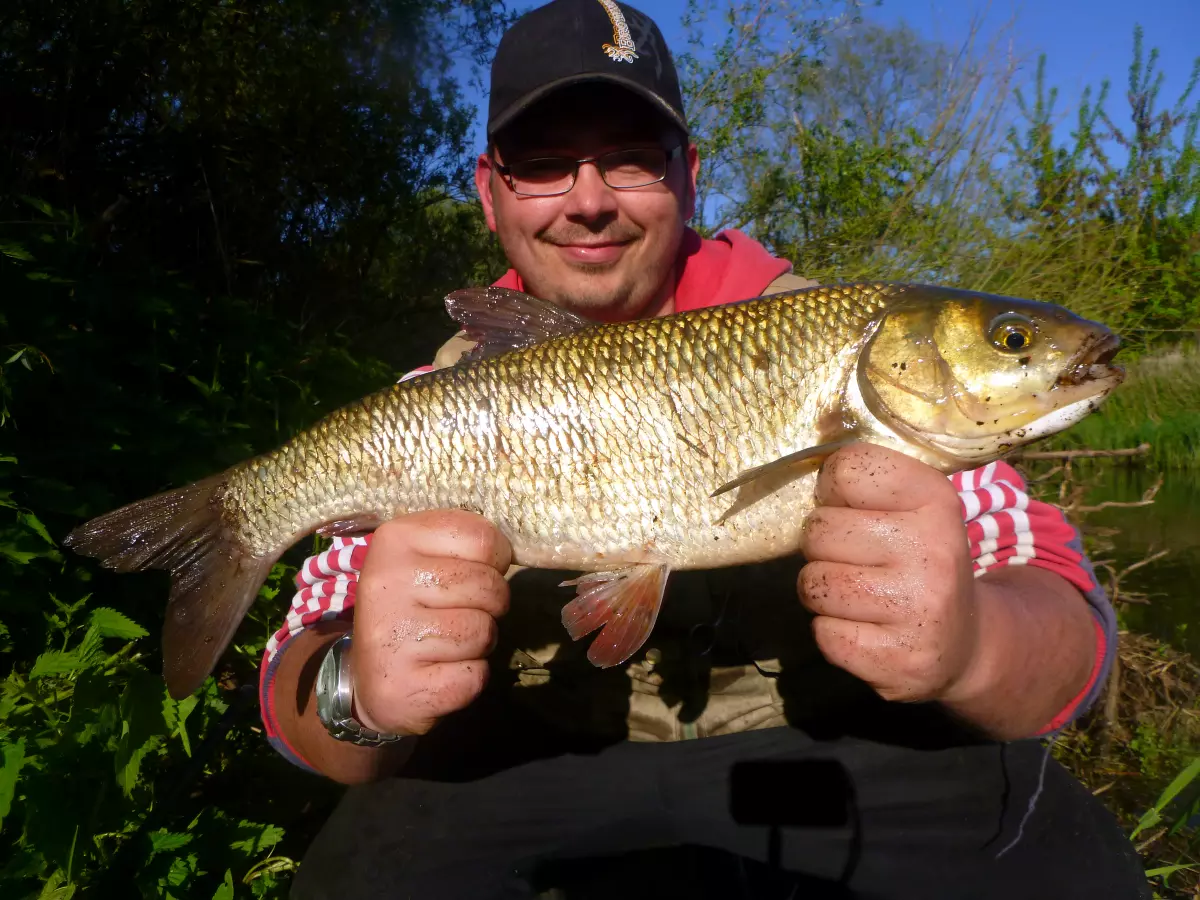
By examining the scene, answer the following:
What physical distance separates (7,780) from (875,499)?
6.53ft

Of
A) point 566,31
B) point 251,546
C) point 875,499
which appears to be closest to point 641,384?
point 875,499

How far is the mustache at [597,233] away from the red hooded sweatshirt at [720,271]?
23 cm

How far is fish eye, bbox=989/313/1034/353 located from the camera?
1.49 metres

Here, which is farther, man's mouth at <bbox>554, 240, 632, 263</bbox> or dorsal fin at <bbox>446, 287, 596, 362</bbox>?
man's mouth at <bbox>554, 240, 632, 263</bbox>

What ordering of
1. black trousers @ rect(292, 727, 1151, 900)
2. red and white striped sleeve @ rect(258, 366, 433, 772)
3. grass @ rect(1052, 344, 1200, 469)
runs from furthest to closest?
1. grass @ rect(1052, 344, 1200, 469)
2. red and white striped sleeve @ rect(258, 366, 433, 772)
3. black trousers @ rect(292, 727, 1151, 900)

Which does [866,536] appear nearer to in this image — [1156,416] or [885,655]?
[885,655]

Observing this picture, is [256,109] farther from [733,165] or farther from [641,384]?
[641,384]

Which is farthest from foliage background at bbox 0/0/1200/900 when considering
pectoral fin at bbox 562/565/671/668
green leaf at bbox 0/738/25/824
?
pectoral fin at bbox 562/565/671/668

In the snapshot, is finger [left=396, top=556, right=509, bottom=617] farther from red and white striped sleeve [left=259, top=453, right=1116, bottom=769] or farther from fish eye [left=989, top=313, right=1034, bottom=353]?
fish eye [left=989, top=313, right=1034, bottom=353]

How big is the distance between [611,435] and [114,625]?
2.04 m

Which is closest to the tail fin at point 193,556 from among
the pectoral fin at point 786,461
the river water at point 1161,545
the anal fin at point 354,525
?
the anal fin at point 354,525

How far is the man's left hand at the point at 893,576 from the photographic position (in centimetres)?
136

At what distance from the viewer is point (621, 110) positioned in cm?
236

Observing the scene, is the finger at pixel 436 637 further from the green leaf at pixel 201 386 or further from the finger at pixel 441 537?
the green leaf at pixel 201 386
